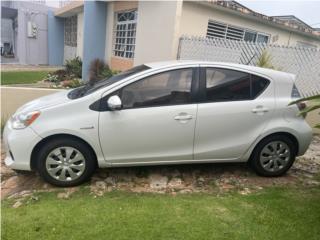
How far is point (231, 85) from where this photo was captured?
4406 mm

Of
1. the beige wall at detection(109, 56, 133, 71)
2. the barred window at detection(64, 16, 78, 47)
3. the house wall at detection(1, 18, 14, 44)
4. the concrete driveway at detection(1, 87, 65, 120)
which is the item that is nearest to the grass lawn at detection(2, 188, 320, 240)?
the concrete driveway at detection(1, 87, 65, 120)

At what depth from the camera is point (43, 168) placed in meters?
4.07

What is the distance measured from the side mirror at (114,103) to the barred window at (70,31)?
59.3ft

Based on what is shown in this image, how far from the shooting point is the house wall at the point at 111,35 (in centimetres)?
1240

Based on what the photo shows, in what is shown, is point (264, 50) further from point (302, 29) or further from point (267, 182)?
point (302, 29)

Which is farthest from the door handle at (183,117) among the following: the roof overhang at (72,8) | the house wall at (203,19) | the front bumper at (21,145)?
the roof overhang at (72,8)

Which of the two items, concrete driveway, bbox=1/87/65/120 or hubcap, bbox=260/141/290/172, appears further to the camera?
concrete driveway, bbox=1/87/65/120

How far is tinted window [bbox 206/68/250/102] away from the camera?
432 cm

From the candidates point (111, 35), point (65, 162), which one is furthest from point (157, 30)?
point (65, 162)

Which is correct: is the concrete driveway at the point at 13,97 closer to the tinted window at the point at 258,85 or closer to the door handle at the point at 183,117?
Answer: the door handle at the point at 183,117

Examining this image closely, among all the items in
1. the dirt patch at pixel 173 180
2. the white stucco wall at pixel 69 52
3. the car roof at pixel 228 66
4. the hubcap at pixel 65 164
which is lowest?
the dirt patch at pixel 173 180

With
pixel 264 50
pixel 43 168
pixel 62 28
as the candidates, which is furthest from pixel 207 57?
pixel 62 28

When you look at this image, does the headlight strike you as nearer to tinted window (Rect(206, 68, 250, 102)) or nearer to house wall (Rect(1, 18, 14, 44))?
tinted window (Rect(206, 68, 250, 102))

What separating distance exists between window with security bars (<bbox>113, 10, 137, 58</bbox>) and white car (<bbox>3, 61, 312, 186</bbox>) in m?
8.35
